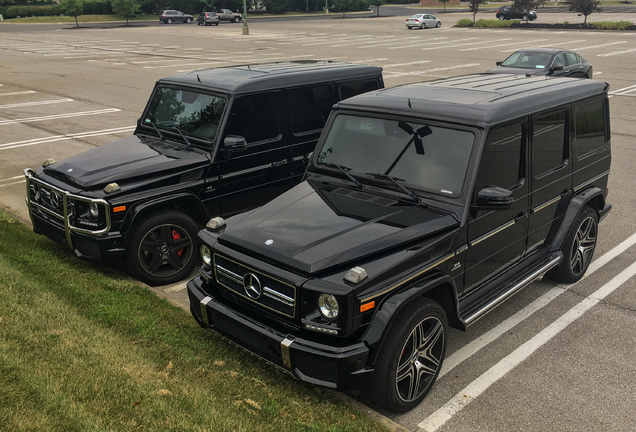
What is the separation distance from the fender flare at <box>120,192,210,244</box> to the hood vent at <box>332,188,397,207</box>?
1.99 metres

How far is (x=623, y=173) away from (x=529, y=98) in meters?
6.72

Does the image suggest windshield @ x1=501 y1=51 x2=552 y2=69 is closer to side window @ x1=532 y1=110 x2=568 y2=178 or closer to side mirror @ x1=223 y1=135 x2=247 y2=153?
side window @ x1=532 y1=110 x2=568 y2=178

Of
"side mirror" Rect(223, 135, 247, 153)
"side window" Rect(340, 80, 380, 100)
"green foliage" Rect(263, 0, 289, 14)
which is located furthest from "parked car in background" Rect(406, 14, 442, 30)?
"side mirror" Rect(223, 135, 247, 153)

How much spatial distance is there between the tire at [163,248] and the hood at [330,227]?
1724 mm

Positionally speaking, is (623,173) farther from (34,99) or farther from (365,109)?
(34,99)

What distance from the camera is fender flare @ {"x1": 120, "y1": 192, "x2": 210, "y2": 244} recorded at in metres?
6.07

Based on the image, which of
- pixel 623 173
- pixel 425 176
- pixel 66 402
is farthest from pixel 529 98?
pixel 623 173

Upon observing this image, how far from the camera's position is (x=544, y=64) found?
18.7 m

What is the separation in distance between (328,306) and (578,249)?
3.74 metres

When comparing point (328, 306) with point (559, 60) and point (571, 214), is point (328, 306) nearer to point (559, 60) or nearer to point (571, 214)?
point (571, 214)

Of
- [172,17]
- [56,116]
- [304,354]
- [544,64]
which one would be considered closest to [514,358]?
[304,354]

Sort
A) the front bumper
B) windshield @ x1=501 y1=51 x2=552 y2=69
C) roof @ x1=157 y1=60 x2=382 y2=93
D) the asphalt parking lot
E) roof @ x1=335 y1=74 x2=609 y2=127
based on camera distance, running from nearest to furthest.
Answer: the front bumper → the asphalt parking lot → roof @ x1=335 y1=74 x2=609 y2=127 → roof @ x1=157 y1=60 x2=382 y2=93 → windshield @ x1=501 y1=51 x2=552 y2=69

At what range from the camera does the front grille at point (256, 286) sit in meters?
4.08

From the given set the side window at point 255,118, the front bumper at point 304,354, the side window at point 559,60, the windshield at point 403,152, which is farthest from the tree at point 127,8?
the front bumper at point 304,354
